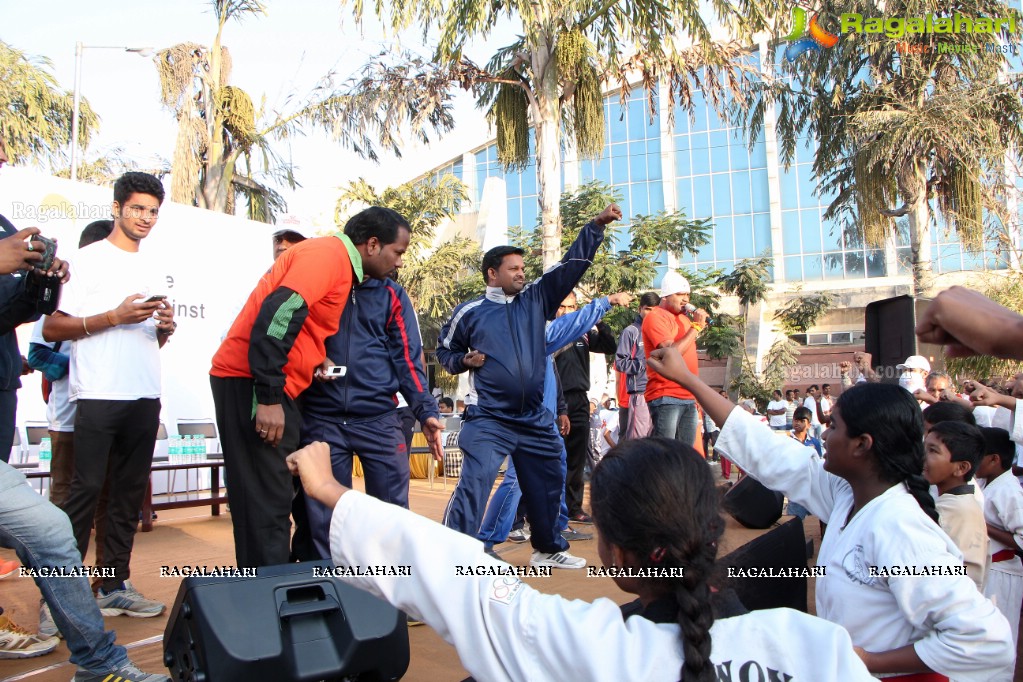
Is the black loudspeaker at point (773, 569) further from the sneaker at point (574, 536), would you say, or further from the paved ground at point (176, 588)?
the sneaker at point (574, 536)

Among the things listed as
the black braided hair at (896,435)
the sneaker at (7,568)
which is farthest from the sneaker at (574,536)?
the black braided hair at (896,435)

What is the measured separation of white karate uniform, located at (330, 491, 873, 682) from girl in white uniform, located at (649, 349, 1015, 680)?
76 cm

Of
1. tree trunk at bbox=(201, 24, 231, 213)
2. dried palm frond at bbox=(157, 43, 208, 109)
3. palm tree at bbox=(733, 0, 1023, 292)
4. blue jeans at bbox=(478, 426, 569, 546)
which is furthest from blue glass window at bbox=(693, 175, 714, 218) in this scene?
blue jeans at bbox=(478, 426, 569, 546)

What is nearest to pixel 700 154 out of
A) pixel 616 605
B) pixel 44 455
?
pixel 44 455

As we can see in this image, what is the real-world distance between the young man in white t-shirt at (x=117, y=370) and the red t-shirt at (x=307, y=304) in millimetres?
465

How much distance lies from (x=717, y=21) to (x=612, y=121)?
81.8 ft

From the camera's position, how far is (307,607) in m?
2.36

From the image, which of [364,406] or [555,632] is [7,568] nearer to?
[364,406]

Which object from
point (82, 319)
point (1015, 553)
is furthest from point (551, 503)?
point (82, 319)

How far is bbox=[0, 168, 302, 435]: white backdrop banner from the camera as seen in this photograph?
23.2 ft

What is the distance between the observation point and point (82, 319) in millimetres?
3672

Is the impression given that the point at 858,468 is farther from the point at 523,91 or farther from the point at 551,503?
the point at 523,91

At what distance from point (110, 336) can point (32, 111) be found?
17.7 metres

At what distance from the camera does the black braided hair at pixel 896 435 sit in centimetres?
238
